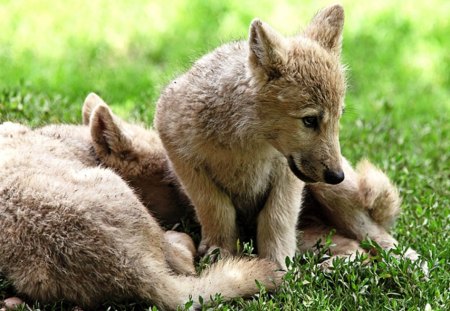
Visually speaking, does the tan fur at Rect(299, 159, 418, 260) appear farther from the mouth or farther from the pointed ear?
the pointed ear

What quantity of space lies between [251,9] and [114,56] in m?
2.40

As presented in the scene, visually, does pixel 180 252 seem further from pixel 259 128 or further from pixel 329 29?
pixel 329 29

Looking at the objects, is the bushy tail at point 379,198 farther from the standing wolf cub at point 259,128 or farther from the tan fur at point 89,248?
the tan fur at point 89,248

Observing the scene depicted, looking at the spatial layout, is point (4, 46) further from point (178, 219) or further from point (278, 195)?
point (278, 195)

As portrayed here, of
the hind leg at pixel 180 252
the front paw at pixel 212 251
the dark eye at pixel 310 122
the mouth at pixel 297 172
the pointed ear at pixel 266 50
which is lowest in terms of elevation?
the front paw at pixel 212 251

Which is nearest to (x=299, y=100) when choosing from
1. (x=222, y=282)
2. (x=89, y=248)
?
(x=222, y=282)

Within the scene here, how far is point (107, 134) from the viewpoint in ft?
25.7

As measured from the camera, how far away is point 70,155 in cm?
Answer: 748

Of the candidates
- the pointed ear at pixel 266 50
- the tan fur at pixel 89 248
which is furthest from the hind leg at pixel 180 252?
the pointed ear at pixel 266 50

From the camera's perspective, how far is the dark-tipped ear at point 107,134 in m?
7.79

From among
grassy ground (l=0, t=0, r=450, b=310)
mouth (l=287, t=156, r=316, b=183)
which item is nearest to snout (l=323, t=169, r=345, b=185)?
mouth (l=287, t=156, r=316, b=183)

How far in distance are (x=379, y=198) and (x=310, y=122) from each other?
1.44m

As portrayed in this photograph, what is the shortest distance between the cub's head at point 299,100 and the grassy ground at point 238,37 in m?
0.98

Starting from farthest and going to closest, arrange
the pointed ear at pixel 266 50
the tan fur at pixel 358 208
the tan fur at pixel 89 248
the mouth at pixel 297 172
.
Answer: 1. the tan fur at pixel 358 208
2. the mouth at pixel 297 172
3. the pointed ear at pixel 266 50
4. the tan fur at pixel 89 248
